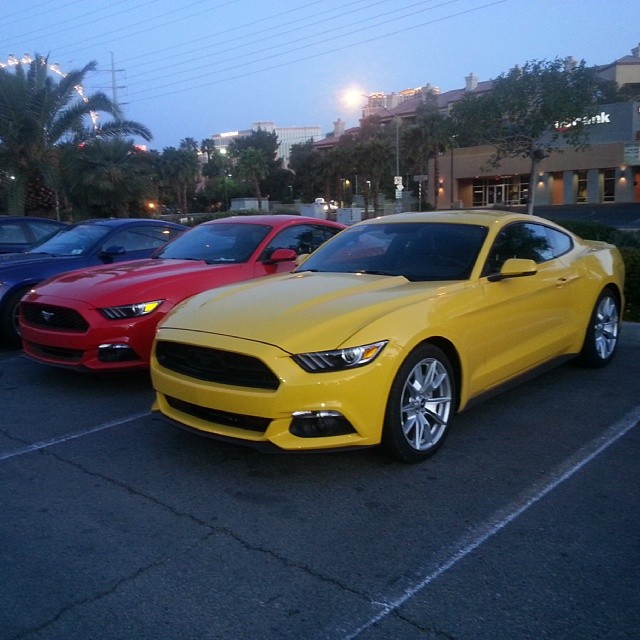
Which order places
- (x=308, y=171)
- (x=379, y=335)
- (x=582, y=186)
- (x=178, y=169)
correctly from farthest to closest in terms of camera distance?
1. (x=308, y=171)
2. (x=178, y=169)
3. (x=582, y=186)
4. (x=379, y=335)

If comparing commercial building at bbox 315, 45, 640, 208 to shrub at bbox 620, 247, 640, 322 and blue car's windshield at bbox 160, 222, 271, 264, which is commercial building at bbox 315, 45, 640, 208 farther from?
blue car's windshield at bbox 160, 222, 271, 264

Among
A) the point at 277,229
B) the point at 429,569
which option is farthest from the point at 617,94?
the point at 429,569

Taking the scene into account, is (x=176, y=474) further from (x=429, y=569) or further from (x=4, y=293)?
(x=4, y=293)

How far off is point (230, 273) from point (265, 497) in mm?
3260

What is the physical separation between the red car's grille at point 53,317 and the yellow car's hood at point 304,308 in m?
1.41

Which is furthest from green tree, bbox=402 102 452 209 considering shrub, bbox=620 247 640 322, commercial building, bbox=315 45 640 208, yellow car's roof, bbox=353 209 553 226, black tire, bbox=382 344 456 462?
black tire, bbox=382 344 456 462

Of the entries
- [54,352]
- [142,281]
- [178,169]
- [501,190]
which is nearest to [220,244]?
[142,281]

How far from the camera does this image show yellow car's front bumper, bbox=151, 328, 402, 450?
3.94m

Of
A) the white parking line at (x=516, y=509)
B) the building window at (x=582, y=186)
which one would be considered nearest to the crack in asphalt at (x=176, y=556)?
the white parking line at (x=516, y=509)

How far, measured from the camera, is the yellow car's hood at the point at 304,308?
4105 millimetres

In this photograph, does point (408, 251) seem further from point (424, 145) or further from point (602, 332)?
point (424, 145)

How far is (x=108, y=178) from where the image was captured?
23.5 m

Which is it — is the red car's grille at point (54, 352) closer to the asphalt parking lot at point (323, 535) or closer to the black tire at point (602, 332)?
the asphalt parking lot at point (323, 535)

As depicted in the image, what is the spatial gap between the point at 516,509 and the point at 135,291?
12.4 feet
